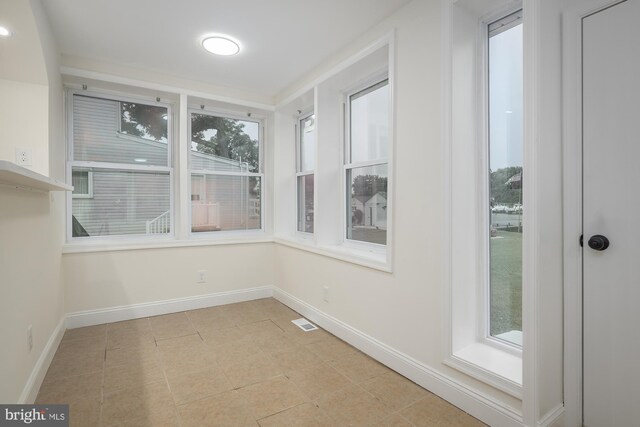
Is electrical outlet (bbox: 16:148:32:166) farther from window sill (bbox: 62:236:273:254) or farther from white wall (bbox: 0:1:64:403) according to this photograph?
window sill (bbox: 62:236:273:254)

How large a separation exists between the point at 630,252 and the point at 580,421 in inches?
35.1

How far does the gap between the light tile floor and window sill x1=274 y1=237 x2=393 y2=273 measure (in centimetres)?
70

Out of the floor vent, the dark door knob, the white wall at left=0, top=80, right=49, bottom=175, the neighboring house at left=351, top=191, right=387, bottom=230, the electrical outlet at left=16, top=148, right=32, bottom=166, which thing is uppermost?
the white wall at left=0, top=80, right=49, bottom=175

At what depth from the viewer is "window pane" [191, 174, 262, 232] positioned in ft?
12.8

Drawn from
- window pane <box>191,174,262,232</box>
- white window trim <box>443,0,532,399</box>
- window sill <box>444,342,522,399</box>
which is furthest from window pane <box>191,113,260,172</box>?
window sill <box>444,342,522,399</box>

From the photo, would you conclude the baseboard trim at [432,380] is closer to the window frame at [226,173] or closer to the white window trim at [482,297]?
the white window trim at [482,297]

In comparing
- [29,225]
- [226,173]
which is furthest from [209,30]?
[29,225]

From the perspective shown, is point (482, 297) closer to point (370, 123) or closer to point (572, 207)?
point (572, 207)

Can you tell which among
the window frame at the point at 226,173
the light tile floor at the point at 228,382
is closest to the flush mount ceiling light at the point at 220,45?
the window frame at the point at 226,173

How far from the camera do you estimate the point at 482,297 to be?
6.72 ft

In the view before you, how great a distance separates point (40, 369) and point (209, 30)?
8.71 ft

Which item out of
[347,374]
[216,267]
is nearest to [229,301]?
[216,267]

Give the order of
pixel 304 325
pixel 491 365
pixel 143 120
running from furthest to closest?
1. pixel 143 120
2. pixel 304 325
3. pixel 491 365

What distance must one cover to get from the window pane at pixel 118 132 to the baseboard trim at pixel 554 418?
3.84 meters
